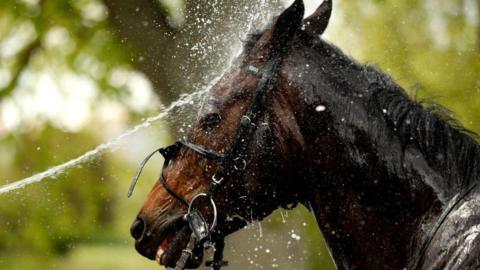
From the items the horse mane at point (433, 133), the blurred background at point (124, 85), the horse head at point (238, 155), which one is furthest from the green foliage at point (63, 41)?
the horse mane at point (433, 133)

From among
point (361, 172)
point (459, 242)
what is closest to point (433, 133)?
point (361, 172)

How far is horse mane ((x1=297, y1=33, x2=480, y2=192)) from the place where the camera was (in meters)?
2.91

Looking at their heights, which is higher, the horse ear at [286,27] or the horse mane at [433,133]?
the horse ear at [286,27]

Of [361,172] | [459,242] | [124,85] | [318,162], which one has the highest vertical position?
[124,85]

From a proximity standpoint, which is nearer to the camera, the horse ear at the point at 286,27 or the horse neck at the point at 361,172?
the horse neck at the point at 361,172

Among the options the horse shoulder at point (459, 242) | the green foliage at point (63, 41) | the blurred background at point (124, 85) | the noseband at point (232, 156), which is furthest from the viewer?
the green foliage at point (63, 41)

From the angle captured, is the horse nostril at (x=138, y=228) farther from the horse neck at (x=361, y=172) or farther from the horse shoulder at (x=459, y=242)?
the horse shoulder at (x=459, y=242)

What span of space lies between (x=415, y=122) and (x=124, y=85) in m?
7.25

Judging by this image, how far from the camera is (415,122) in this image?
2.99 m

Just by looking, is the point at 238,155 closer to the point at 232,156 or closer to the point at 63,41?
the point at 232,156

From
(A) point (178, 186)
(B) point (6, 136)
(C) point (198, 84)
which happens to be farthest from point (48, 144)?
(A) point (178, 186)

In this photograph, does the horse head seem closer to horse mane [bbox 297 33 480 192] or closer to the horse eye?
the horse eye

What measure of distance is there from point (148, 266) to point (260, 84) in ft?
35.3

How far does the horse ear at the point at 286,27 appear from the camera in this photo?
327 cm
